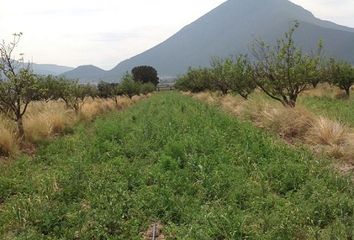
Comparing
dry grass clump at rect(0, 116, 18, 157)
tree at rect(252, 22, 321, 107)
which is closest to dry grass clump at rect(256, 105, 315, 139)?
tree at rect(252, 22, 321, 107)

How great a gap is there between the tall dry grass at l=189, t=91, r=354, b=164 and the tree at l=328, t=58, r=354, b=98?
563 inches

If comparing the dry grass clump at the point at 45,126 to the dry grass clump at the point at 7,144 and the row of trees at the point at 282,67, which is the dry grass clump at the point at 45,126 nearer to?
the dry grass clump at the point at 7,144

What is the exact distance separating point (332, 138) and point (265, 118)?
473cm

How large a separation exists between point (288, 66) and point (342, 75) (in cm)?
1562

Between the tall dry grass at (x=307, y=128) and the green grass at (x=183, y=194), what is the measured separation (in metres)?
1.10

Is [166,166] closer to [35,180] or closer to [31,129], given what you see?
[35,180]

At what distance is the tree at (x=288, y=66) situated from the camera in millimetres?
16938

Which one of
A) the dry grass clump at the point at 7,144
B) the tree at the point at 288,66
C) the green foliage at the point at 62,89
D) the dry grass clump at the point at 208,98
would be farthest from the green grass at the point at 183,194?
the dry grass clump at the point at 208,98

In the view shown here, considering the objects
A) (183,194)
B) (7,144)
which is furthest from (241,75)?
(183,194)

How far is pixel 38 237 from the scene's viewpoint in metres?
5.83

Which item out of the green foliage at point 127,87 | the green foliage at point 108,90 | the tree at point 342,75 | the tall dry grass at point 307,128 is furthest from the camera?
the green foliage at point 127,87

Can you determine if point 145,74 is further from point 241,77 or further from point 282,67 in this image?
point 282,67

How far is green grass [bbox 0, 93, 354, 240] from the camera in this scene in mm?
5867

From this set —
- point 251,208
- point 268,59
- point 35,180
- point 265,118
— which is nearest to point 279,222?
point 251,208
